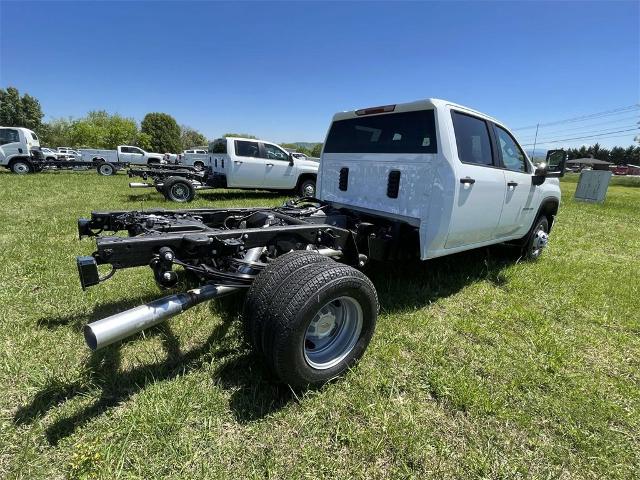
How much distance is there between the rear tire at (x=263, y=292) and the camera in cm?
218

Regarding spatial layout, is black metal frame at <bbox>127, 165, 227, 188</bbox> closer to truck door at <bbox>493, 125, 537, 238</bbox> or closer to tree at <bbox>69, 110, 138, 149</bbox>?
truck door at <bbox>493, 125, 537, 238</bbox>

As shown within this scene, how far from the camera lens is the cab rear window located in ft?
11.3

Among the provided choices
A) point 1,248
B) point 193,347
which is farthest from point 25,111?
point 193,347

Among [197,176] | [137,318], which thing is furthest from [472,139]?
Answer: [197,176]

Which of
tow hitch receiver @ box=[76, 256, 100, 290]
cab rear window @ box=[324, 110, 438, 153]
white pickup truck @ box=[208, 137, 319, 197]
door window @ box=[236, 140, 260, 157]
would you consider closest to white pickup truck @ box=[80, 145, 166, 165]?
white pickup truck @ box=[208, 137, 319, 197]

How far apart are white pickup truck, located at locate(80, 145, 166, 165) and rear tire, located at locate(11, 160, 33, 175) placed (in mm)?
8762

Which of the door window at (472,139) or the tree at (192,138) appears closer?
the door window at (472,139)

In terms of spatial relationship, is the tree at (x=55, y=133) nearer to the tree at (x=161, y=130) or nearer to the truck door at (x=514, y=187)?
the tree at (x=161, y=130)

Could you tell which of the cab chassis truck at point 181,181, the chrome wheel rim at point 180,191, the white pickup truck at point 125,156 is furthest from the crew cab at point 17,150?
the chrome wheel rim at point 180,191

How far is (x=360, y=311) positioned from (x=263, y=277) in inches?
28.7

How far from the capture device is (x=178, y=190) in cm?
997

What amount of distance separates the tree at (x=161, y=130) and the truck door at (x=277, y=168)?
57.8m

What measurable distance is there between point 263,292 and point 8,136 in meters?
21.9

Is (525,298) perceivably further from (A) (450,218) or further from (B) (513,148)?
(B) (513,148)
